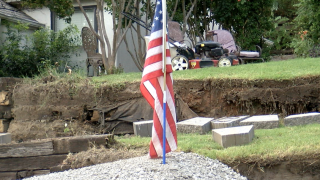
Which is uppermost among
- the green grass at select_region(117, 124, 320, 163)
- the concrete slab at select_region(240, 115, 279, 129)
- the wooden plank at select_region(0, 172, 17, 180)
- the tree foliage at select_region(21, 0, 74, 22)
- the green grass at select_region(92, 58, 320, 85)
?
the tree foliage at select_region(21, 0, 74, 22)

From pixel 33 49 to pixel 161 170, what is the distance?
11030 millimetres

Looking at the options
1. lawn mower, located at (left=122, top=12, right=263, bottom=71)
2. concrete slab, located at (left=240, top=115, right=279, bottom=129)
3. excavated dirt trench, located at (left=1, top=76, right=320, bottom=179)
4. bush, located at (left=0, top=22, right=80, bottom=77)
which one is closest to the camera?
concrete slab, located at (left=240, top=115, right=279, bottom=129)

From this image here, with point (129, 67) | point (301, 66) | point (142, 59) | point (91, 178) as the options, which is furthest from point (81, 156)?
point (129, 67)

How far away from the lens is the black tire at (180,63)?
12266mm

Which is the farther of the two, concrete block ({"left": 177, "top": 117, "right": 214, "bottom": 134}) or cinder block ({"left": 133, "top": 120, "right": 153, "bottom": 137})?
cinder block ({"left": 133, "top": 120, "right": 153, "bottom": 137})

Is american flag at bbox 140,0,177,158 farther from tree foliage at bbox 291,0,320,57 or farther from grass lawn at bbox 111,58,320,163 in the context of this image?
tree foliage at bbox 291,0,320,57

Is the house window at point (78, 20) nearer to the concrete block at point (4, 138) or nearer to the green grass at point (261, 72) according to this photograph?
the green grass at point (261, 72)

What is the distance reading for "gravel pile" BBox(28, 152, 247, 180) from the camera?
17.1 ft

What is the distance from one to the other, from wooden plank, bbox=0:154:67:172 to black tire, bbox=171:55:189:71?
6013 mm

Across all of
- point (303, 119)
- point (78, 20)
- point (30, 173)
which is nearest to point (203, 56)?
point (303, 119)

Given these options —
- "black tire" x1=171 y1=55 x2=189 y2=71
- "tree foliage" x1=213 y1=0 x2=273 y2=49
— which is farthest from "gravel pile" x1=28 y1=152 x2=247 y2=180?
"tree foliage" x1=213 y1=0 x2=273 y2=49

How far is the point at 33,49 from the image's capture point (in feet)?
49.5

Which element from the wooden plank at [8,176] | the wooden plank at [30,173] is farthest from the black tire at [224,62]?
the wooden plank at [8,176]

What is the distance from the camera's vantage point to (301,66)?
10.3m
